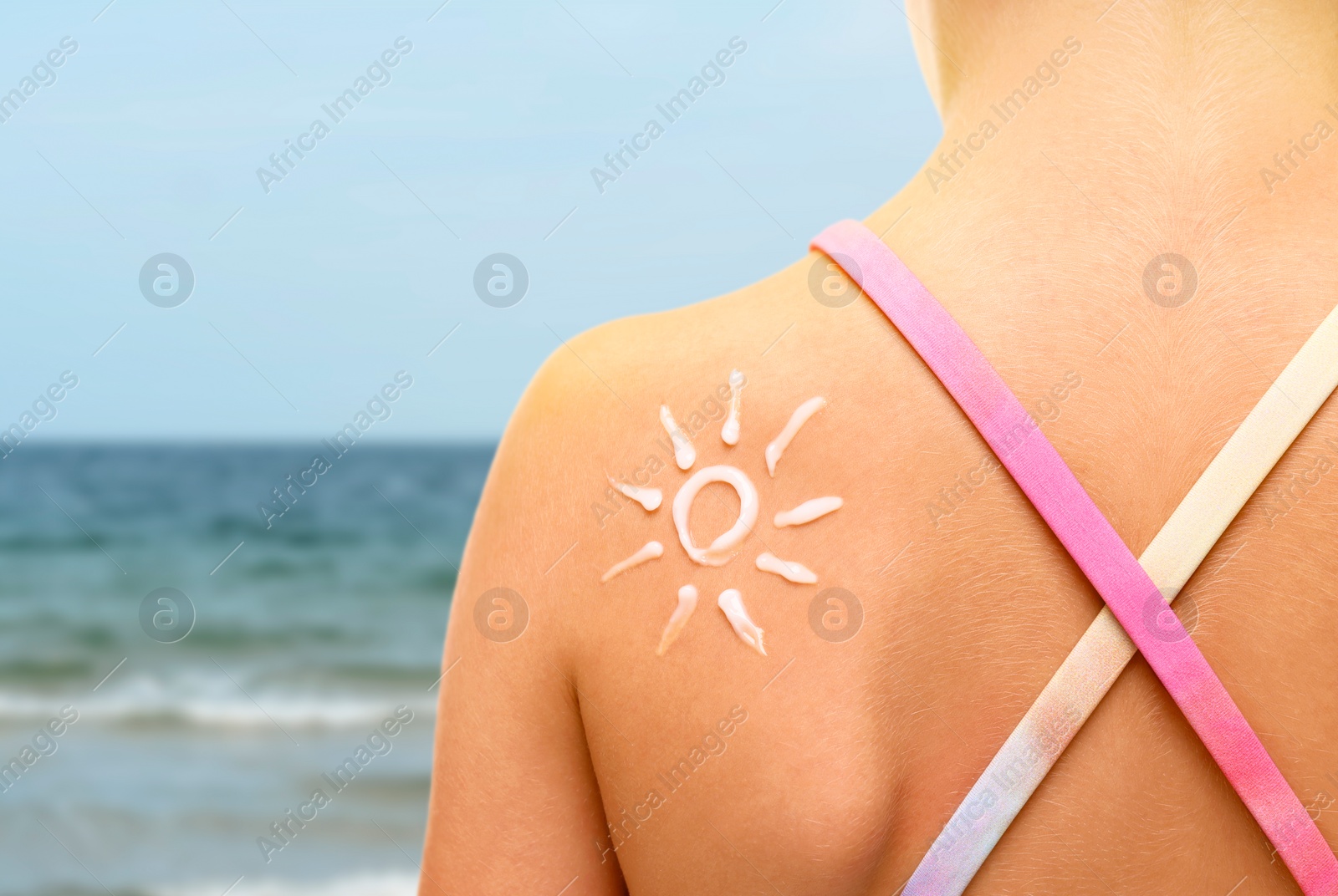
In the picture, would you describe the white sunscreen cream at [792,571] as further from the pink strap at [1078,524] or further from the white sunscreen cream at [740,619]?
the pink strap at [1078,524]

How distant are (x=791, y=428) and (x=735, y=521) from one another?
0.08m

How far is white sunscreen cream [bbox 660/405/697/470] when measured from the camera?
84 cm

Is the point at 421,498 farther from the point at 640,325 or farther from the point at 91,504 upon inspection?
the point at 640,325

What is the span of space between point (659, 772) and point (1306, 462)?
1.73 ft

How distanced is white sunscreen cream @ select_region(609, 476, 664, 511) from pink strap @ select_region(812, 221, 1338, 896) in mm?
219

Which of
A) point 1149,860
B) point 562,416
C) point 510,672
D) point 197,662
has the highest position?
point 197,662

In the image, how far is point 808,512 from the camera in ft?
2.71

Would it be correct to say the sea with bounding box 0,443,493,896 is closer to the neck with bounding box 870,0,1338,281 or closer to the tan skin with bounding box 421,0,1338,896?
the tan skin with bounding box 421,0,1338,896

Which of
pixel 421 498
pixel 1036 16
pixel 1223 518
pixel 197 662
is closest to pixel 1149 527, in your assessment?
pixel 1223 518

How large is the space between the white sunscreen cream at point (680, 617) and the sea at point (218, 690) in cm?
480

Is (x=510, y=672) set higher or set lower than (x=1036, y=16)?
lower

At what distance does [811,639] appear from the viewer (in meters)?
0.81

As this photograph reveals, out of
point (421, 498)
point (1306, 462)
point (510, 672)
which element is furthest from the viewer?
point (421, 498)

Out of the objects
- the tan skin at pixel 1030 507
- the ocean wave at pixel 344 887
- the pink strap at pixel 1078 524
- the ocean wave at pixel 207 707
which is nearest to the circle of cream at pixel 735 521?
the tan skin at pixel 1030 507
